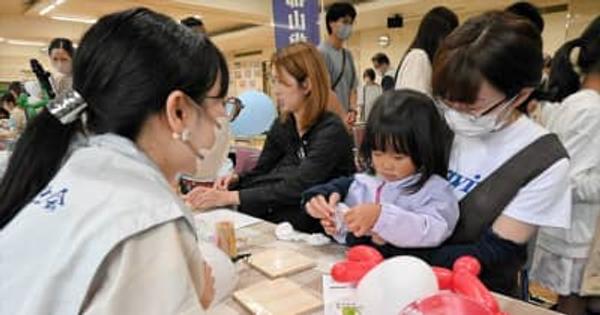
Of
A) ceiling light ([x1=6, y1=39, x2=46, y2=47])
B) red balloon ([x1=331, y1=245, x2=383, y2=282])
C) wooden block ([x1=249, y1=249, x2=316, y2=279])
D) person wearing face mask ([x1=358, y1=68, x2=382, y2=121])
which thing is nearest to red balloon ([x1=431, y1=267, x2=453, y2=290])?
red balloon ([x1=331, y1=245, x2=383, y2=282])

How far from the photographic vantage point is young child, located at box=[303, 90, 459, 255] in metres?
0.98

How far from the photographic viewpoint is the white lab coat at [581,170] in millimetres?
1399

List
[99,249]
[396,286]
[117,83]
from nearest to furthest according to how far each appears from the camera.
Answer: [99,249]
[117,83]
[396,286]

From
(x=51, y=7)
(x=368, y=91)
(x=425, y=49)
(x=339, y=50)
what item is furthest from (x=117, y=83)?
(x=51, y=7)

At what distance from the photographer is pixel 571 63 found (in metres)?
1.66

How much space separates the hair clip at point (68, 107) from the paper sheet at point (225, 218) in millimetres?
775

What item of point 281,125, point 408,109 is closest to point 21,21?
point 281,125

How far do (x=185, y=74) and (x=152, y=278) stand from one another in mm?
275

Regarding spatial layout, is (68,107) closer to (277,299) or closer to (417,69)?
(277,299)

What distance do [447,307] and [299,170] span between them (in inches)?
42.5

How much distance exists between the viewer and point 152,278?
0.48 metres

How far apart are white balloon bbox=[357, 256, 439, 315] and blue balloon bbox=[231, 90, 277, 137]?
5.22 ft

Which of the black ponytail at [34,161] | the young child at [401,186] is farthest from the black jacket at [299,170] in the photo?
the black ponytail at [34,161]

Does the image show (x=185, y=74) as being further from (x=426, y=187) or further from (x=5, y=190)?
(x=426, y=187)
